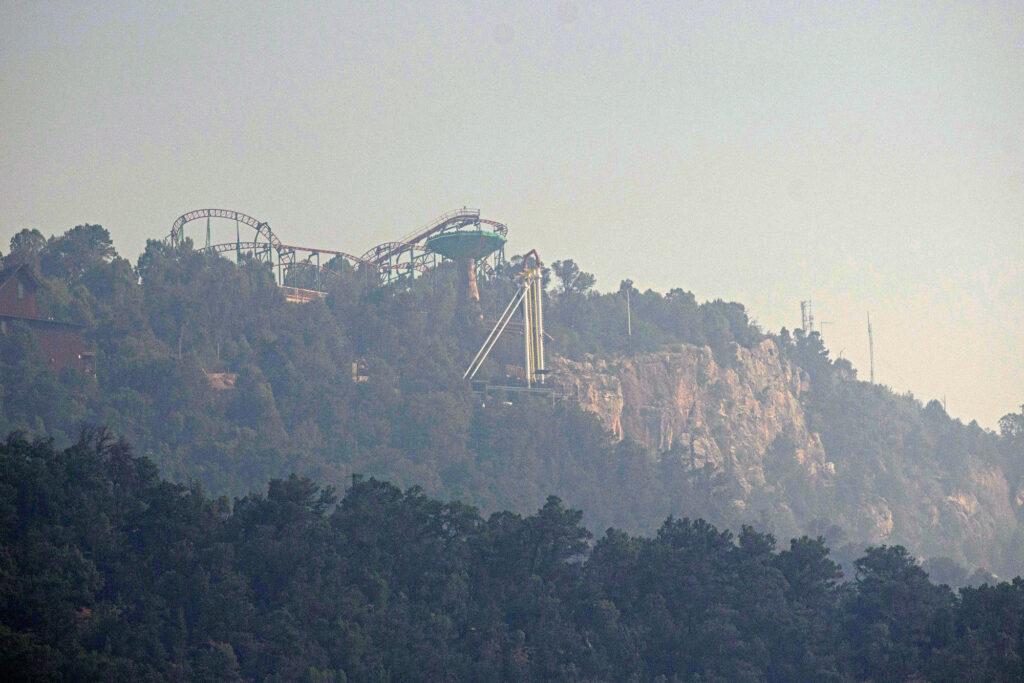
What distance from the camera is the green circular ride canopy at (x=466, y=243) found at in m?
115

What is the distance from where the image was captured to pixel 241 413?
330 ft

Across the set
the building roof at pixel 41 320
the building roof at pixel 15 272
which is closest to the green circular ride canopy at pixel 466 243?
the building roof at pixel 41 320

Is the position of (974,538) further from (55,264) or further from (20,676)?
(20,676)

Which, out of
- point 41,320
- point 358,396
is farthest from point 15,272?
point 358,396

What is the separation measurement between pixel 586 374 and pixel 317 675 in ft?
233

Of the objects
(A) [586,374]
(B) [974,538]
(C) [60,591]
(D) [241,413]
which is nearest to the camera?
(C) [60,591]

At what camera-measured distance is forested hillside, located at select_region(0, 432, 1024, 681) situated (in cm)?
5203

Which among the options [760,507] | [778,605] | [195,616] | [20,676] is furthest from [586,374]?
[20,676]

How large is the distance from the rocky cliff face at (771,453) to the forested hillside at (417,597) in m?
52.2

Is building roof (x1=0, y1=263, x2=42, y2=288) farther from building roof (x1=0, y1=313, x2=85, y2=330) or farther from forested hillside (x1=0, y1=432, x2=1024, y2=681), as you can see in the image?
forested hillside (x1=0, y1=432, x2=1024, y2=681)

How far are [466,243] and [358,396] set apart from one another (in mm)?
14913

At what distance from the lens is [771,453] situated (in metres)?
131

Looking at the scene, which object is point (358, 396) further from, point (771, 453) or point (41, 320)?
point (771, 453)

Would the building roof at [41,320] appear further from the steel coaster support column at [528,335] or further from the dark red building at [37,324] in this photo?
the steel coaster support column at [528,335]
